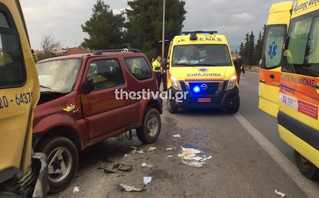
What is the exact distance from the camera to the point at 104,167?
4.79m

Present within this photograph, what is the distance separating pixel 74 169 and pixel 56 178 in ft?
0.93

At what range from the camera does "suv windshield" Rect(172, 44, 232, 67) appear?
9359 millimetres

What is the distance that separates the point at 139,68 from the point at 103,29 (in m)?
34.7

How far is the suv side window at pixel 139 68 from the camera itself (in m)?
5.67

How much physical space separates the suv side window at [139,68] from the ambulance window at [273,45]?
8.30 feet

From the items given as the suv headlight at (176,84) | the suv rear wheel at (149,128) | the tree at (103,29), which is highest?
the tree at (103,29)

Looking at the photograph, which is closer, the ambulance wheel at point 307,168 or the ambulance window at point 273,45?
the ambulance wheel at point 307,168

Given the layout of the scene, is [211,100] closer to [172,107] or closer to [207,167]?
[172,107]

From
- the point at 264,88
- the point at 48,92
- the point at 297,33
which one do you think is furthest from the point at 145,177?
the point at 264,88

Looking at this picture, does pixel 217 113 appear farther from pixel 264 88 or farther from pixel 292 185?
pixel 292 185

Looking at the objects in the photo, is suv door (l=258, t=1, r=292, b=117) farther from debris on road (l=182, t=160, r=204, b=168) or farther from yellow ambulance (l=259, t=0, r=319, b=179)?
debris on road (l=182, t=160, r=204, b=168)

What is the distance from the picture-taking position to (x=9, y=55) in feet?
8.52

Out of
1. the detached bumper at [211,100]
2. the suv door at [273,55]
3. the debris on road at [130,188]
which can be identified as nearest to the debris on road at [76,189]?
the debris on road at [130,188]

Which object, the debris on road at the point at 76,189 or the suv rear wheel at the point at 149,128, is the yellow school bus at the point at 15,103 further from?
the suv rear wheel at the point at 149,128
